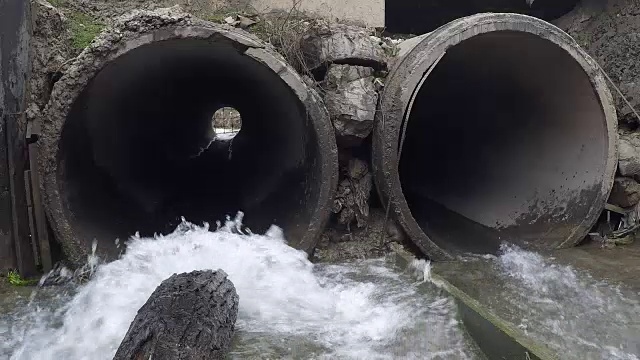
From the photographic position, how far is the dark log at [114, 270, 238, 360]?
9.53 feet

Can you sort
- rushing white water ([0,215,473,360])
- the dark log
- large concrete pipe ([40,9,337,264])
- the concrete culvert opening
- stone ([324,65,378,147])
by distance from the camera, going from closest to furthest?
the dark log
rushing white water ([0,215,473,360])
large concrete pipe ([40,9,337,264])
stone ([324,65,378,147])
the concrete culvert opening

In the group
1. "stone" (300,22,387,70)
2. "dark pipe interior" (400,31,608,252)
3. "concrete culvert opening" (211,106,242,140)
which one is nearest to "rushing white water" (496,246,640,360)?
"dark pipe interior" (400,31,608,252)

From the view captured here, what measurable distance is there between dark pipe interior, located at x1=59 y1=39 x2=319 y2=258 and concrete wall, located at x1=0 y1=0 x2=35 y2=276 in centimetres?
34

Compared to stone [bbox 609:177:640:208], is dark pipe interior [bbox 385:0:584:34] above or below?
above

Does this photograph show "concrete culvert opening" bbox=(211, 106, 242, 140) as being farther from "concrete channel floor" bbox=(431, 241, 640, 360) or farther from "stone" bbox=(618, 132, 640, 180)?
"concrete channel floor" bbox=(431, 241, 640, 360)

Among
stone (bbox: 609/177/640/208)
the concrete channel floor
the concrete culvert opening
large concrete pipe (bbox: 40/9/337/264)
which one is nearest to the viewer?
the concrete channel floor

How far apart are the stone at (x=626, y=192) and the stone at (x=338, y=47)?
99.6 inches

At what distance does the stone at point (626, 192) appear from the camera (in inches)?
215

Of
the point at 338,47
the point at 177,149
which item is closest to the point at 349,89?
the point at 338,47

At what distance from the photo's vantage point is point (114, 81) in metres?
5.48

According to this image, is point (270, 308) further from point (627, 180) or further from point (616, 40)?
point (616, 40)

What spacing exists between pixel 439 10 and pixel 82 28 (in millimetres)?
6239

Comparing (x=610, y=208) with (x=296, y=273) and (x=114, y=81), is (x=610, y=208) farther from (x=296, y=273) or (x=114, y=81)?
(x=114, y=81)

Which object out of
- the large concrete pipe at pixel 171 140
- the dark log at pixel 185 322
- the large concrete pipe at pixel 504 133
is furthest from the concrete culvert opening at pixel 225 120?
the dark log at pixel 185 322
